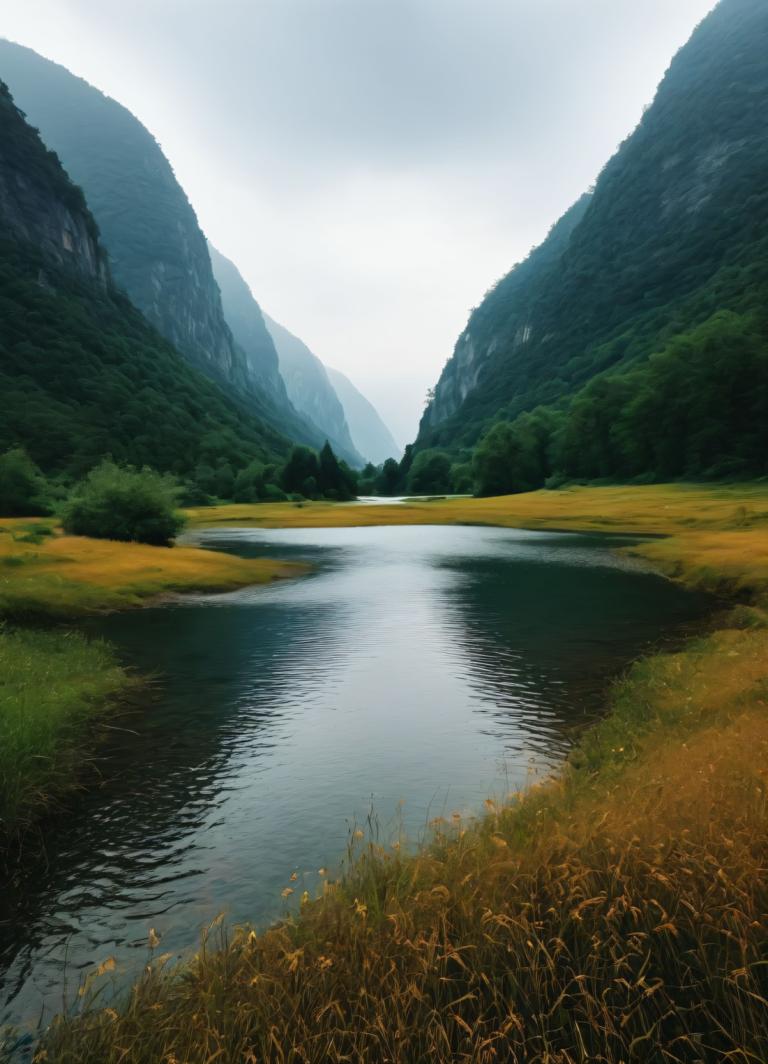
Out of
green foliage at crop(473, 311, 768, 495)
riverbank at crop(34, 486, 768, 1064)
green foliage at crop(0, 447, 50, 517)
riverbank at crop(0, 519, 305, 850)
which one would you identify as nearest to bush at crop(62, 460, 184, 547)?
riverbank at crop(0, 519, 305, 850)

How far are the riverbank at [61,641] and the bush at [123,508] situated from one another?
3.11 meters

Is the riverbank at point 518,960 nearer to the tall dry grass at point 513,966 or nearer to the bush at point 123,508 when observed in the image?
the tall dry grass at point 513,966

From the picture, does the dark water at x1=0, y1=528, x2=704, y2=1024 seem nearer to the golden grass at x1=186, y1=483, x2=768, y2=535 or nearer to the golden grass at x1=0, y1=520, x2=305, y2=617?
the golden grass at x1=0, y1=520, x2=305, y2=617

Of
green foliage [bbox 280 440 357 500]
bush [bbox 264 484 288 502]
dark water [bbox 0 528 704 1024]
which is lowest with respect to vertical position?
dark water [bbox 0 528 704 1024]

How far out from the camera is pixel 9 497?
90.8 metres

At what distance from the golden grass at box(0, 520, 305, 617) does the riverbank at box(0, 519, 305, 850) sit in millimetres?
64

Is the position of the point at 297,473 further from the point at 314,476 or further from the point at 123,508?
the point at 123,508

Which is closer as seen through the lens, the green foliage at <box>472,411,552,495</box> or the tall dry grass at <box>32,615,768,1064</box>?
the tall dry grass at <box>32,615,768,1064</box>

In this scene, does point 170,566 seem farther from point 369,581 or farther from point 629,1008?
point 629,1008

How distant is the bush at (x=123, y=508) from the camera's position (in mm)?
53875

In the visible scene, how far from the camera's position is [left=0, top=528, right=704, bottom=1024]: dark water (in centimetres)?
872

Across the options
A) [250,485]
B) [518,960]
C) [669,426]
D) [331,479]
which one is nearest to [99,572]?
[518,960]

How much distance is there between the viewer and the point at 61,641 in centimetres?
2250

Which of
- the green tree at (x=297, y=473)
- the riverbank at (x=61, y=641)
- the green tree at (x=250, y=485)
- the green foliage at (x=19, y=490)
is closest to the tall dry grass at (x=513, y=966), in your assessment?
the riverbank at (x=61, y=641)
